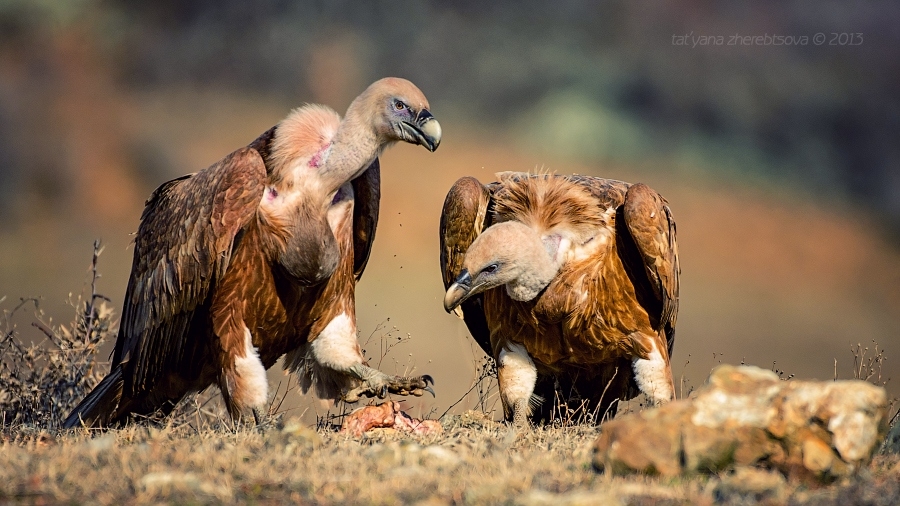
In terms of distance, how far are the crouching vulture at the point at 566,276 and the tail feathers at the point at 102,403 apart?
2.28 meters

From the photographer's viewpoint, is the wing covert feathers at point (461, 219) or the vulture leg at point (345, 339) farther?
the wing covert feathers at point (461, 219)

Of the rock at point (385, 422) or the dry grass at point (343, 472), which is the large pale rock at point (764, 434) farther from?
the rock at point (385, 422)

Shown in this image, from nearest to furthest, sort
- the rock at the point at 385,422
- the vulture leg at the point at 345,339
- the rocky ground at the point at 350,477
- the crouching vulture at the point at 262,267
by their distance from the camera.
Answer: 1. the rocky ground at the point at 350,477
2. the rock at the point at 385,422
3. the crouching vulture at the point at 262,267
4. the vulture leg at the point at 345,339

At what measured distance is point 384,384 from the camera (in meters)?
6.18

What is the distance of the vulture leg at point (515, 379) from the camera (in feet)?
20.9

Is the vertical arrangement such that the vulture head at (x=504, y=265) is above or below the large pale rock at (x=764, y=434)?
above

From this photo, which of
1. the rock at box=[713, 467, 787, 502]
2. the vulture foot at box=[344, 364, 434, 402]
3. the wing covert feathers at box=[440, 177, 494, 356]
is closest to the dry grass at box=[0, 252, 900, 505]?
the rock at box=[713, 467, 787, 502]

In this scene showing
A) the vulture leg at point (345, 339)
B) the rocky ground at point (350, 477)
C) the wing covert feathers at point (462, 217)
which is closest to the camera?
the rocky ground at point (350, 477)

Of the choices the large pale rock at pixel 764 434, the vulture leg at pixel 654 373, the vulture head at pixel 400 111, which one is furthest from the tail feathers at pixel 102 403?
the large pale rock at pixel 764 434

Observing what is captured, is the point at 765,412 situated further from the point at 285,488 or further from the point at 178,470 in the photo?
the point at 178,470

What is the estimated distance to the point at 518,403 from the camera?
6367 millimetres

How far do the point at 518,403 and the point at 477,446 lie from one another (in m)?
1.76

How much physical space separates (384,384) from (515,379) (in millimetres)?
873

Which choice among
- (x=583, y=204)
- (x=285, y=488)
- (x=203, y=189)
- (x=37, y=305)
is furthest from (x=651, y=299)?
(x=37, y=305)
